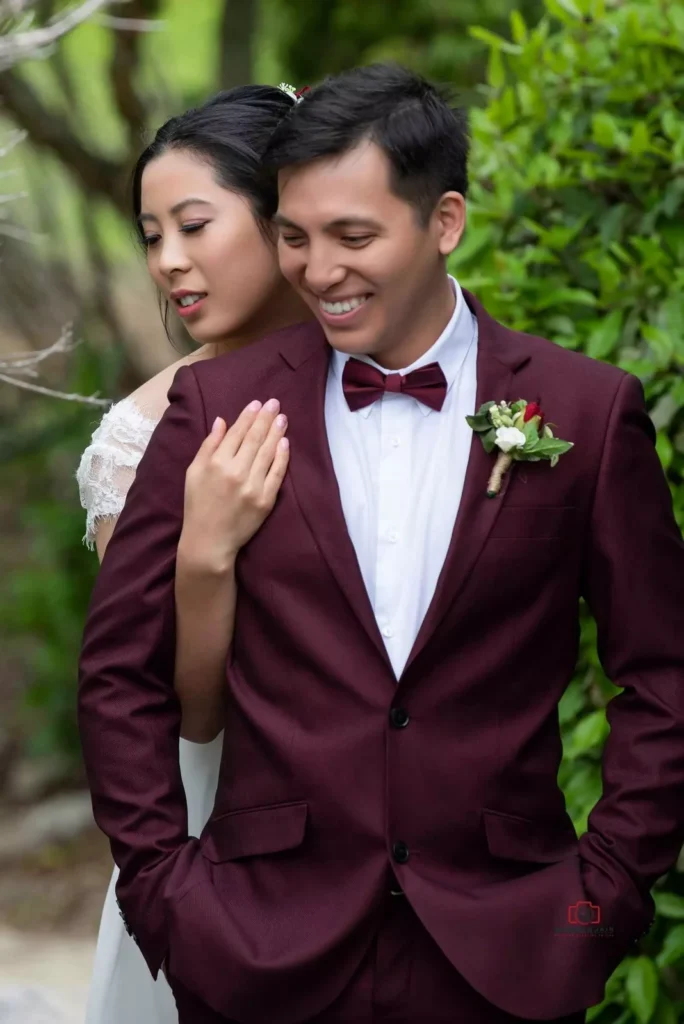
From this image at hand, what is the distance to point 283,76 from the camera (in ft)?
28.5

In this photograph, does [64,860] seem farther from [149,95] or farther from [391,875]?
[391,875]

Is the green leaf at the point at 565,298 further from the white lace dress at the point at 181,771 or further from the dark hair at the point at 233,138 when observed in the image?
the white lace dress at the point at 181,771

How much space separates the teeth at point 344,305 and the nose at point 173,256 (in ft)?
1.69

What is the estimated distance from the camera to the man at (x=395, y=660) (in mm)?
2322

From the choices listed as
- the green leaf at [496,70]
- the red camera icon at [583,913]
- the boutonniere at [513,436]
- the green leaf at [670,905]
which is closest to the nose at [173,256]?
the boutonniere at [513,436]

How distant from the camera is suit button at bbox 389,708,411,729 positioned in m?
2.32

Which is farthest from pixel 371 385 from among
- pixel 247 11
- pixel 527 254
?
pixel 247 11

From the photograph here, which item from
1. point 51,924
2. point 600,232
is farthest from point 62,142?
point 600,232

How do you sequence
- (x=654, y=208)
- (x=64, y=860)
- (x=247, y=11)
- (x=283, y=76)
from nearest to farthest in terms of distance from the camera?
1. (x=654, y=208)
2. (x=64, y=860)
3. (x=247, y=11)
4. (x=283, y=76)

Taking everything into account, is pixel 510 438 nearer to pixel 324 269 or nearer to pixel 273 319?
pixel 324 269

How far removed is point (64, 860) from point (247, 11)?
450cm

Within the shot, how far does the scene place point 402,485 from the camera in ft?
7.83

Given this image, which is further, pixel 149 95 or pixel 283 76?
pixel 283 76

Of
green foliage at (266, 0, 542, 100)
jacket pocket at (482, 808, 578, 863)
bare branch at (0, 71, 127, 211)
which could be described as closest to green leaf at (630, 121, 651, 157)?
jacket pocket at (482, 808, 578, 863)
